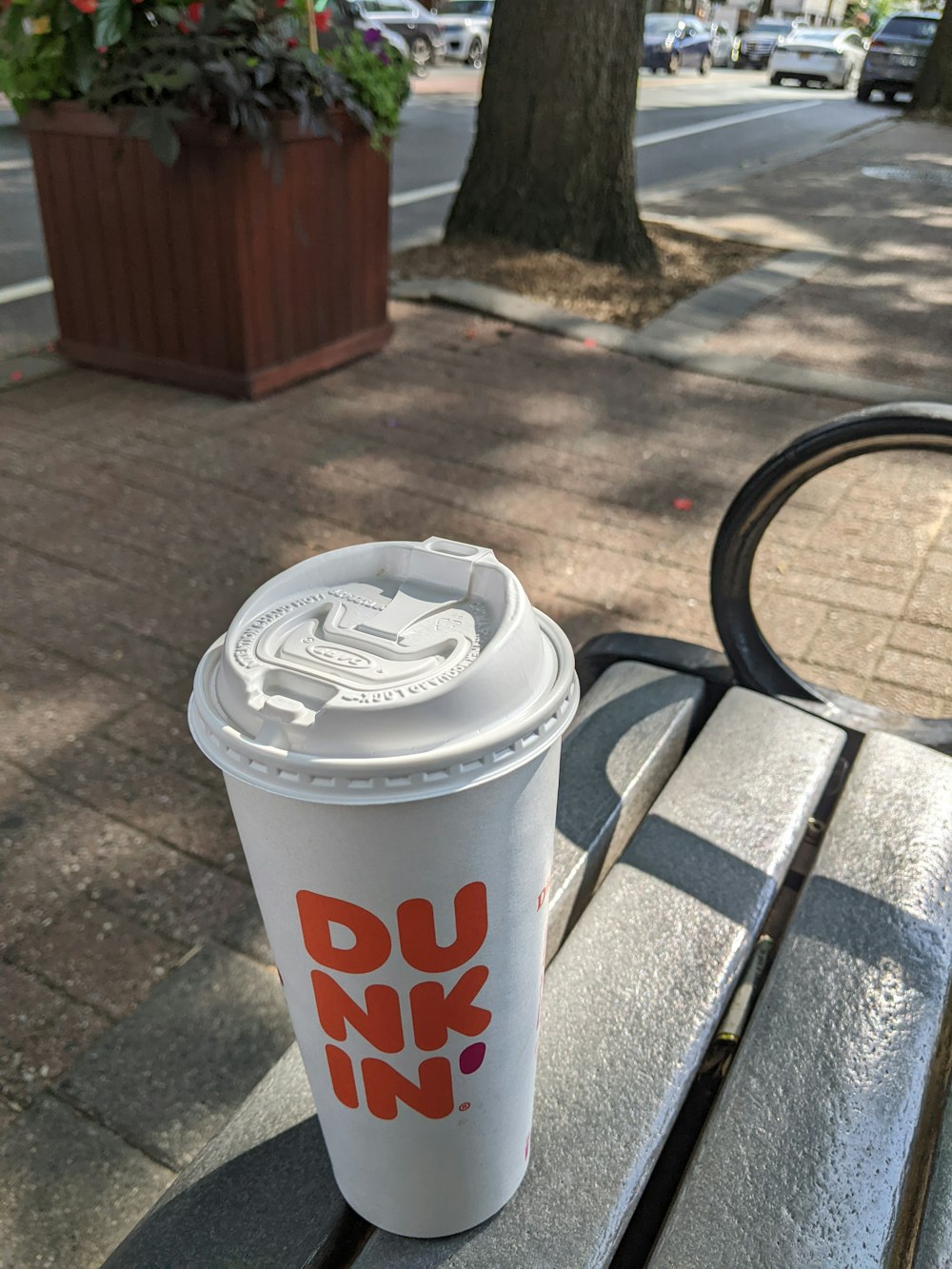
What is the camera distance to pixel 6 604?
3.51 meters

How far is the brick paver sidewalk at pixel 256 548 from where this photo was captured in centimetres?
239

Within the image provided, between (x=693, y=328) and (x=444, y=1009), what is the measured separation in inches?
241

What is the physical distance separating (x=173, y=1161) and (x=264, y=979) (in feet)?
1.33

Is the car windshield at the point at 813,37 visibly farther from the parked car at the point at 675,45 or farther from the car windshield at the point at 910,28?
the car windshield at the point at 910,28

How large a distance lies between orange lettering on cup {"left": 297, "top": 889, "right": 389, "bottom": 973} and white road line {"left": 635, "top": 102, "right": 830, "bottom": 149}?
616 inches

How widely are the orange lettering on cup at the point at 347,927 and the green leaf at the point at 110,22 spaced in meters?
A: 4.58

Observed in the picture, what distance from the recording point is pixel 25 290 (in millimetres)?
7141

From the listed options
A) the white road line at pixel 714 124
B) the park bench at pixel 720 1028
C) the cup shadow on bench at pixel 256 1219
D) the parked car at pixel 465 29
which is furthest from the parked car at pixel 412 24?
the cup shadow on bench at pixel 256 1219

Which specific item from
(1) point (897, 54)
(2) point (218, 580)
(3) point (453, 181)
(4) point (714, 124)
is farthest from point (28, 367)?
(1) point (897, 54)

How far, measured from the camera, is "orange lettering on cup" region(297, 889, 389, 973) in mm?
1171

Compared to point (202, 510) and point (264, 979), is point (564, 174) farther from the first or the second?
point (264, 979)

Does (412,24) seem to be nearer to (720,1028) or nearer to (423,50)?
(423,50)

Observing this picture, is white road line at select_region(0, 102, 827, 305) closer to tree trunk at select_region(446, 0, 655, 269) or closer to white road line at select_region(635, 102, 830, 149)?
white road line at select_region(635, 102, 830, 149)

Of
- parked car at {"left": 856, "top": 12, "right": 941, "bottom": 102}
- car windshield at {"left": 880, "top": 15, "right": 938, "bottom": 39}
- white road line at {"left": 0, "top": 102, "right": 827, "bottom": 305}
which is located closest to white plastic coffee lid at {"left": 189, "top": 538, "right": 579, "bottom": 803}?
white road line at {"left": 0, "top": 102, "right": 827, "bottom": 305}
